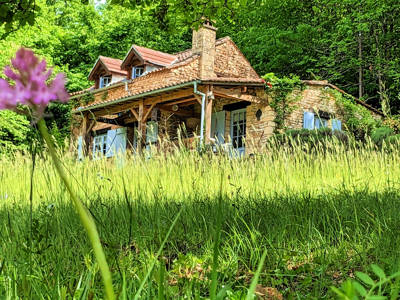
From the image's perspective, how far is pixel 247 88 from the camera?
1546cm

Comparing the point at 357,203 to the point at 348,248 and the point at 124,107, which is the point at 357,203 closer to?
the point at 348,248

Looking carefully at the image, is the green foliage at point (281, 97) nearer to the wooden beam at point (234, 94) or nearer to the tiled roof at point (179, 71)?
the wooden beam at point (234, 94)

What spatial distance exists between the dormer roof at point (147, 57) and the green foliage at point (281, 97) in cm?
546

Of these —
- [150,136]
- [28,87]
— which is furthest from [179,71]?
[28,87]

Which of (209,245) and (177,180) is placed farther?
(177,180)

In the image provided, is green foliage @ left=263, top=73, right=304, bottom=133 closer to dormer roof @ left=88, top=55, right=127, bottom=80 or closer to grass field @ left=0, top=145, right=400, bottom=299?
dormer roof @ left=88, top=55, right=127, bottom=80

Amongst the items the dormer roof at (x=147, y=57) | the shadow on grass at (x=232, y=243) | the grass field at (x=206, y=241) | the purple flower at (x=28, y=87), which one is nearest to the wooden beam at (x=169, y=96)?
the dormer roof at (x=147, y=57)

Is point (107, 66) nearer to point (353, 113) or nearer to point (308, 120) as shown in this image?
point (308, 120)

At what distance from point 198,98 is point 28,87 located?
14326mm

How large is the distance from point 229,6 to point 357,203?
237 cm

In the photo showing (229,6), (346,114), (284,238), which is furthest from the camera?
(346,114)

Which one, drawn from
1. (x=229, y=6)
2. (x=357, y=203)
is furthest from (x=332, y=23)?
(x=357, y=203)

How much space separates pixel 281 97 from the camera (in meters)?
15.7

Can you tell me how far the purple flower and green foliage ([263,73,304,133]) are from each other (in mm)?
15219
